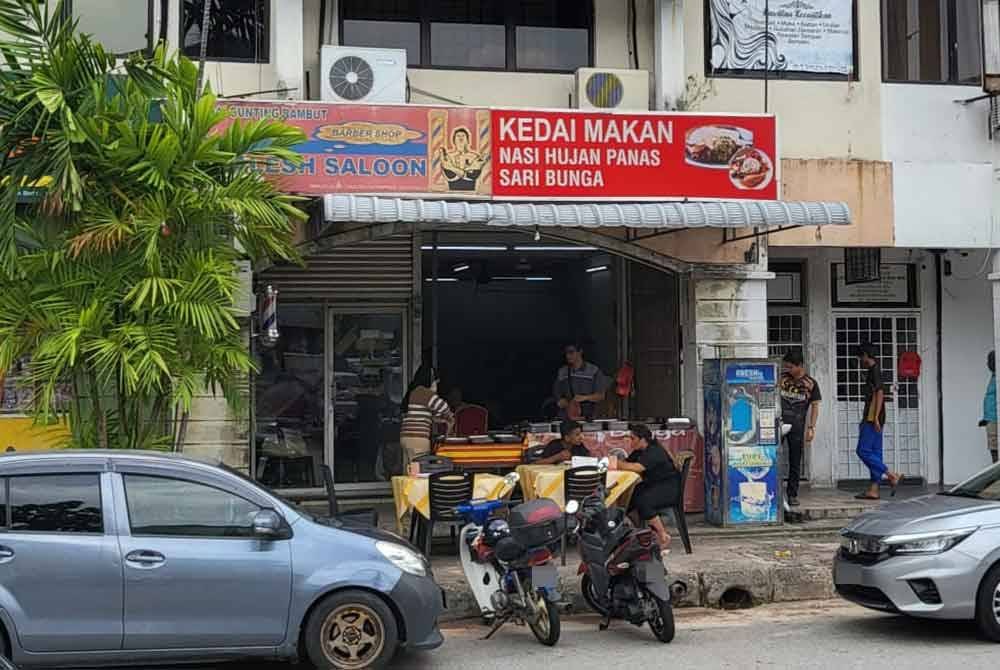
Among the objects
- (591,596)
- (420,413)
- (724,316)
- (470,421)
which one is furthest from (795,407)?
(591,596)

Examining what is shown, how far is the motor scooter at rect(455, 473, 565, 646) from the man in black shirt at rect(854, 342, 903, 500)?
21.8 ft

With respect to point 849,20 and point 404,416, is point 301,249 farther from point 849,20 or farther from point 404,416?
point 849,20

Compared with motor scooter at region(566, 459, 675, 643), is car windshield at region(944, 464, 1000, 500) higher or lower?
higher

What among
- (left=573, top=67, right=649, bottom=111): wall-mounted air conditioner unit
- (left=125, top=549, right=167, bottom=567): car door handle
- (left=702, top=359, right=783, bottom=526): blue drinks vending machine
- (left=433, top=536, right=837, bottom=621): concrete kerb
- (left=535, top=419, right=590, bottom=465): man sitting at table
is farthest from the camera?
(left=573, top=67, right=649, bottom=111): wall-mounted air conditioner unit

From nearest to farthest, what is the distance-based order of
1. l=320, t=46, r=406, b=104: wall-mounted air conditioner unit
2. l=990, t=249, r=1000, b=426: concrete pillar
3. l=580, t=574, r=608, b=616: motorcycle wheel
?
1. l=580, t=574, r=608, b=616: motorcycle wheel
2. l=320, t=46, r=406, b=104: wall-mounted air conditioner unit
3. l=990, t=249, r=1000, b=426: concrete pillar

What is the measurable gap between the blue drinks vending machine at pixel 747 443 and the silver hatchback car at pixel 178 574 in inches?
233

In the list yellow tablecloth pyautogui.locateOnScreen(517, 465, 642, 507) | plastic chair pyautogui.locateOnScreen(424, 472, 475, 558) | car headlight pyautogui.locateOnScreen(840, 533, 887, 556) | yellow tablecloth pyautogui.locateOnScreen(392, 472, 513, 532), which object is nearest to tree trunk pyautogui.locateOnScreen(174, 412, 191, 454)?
yellow tablecloth pyautogui.locateOnScreen(392, 472, 513, 532)

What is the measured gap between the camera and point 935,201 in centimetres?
1412

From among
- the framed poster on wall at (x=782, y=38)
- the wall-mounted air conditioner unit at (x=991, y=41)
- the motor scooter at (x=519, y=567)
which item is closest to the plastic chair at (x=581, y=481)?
the motor scooter at (x=519, y=567)

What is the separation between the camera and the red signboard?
41.3 ft

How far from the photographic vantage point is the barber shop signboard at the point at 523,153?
12031mm

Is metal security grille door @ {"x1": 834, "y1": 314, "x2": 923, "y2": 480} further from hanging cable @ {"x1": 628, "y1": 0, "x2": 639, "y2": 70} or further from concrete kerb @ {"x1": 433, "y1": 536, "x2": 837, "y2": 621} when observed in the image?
concrete kerb @ {"x1": 433, "y1": 536, "x2": 837, "y2": 621}

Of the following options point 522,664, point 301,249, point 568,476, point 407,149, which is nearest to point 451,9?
point 407,149

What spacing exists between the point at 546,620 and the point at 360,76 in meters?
6.69
